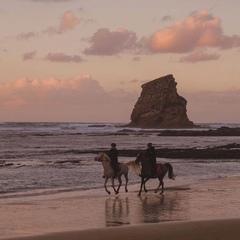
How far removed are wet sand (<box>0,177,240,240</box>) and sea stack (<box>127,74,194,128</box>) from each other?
139099 millimetres

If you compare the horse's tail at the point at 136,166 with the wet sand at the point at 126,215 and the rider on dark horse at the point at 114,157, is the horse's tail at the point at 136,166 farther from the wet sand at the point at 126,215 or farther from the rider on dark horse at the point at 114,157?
the wet sand at the point at 126,215

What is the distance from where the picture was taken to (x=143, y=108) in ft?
556

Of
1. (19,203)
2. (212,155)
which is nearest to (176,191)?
(19,203)

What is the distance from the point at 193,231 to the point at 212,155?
35.9 metres

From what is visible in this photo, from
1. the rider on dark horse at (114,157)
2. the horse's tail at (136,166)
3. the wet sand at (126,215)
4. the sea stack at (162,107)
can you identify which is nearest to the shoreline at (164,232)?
the wet sand at (126,215)

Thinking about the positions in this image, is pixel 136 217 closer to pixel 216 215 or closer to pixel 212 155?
pixel 216 215

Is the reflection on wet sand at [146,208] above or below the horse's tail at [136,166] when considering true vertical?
below

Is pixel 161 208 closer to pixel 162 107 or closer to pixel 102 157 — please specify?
pixel 102 157

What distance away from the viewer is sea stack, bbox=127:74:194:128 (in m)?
163

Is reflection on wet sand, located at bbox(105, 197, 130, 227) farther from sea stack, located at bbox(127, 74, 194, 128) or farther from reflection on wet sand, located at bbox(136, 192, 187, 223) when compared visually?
sea stack, located at bbox(127, 74, 194, 128)

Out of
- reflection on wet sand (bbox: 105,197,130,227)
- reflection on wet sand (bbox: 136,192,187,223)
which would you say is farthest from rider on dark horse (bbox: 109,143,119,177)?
reflection on wet sand (bbox: 136,192,187,223)

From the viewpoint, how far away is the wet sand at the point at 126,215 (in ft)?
42.8

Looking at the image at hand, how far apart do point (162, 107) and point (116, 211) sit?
483 ft

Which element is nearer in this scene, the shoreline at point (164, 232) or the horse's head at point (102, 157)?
the shoreline at point (164, 232)
